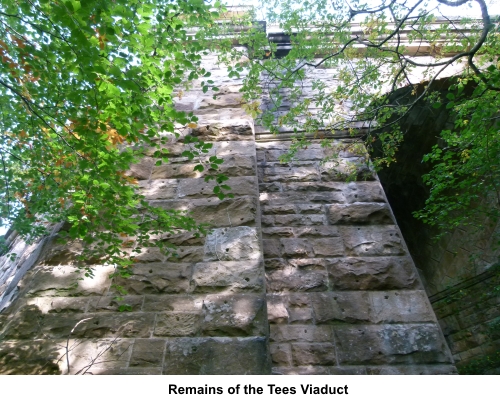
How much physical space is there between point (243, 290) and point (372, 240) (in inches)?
73.3

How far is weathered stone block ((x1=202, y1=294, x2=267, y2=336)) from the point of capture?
2.18m

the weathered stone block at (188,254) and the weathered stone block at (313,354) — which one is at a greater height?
the weathered stone block at (188,254)

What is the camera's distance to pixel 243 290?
93.7 inches

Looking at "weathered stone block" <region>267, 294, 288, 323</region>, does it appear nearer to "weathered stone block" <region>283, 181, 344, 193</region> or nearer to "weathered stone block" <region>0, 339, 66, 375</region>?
"weathered stone block" <region>283, 181, 344, 193</region>

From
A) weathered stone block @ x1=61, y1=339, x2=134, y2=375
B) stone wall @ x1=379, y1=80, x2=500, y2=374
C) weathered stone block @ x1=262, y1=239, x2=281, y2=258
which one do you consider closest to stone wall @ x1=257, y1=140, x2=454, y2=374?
weathered stone block @ x1=262, y1=239, x2=281, y2=258

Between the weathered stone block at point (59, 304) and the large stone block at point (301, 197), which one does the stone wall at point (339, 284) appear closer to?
the large stone block at point (301, 197)

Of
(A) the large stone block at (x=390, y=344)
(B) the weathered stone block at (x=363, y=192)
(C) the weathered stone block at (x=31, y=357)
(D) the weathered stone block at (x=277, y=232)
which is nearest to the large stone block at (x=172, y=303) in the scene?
(C) the weathered stone block at (x=31, y=357)

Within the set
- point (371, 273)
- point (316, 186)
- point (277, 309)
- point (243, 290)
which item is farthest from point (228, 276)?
point (316, 186)

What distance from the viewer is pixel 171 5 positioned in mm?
2840

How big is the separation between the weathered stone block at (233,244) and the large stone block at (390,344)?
118 centimetres

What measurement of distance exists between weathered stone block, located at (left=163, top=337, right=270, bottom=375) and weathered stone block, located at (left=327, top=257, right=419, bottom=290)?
1.52 metres

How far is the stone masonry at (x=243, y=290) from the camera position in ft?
7.09

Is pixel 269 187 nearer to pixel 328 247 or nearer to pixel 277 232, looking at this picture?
pixel 277 232

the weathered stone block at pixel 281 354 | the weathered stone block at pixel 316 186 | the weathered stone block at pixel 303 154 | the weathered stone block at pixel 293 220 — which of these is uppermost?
the weathered stone block at pixel 303 154
